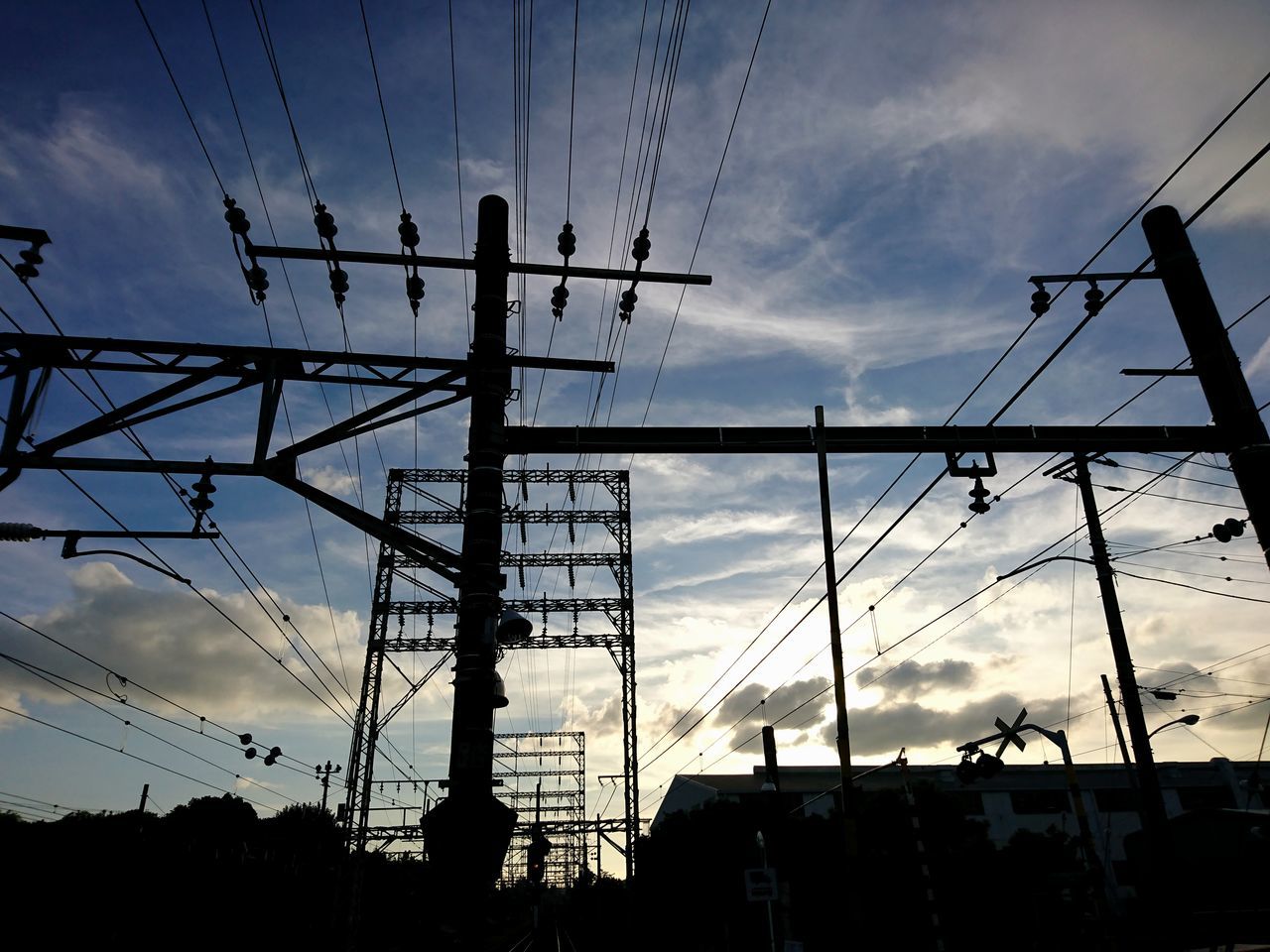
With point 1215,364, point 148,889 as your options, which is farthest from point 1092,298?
point 148,889

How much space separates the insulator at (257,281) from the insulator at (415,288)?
6.39 ft

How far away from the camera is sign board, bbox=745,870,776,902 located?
47.1 ft

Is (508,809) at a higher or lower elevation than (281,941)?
higher

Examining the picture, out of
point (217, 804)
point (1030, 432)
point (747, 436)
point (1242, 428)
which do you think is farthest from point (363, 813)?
point (217, 804)

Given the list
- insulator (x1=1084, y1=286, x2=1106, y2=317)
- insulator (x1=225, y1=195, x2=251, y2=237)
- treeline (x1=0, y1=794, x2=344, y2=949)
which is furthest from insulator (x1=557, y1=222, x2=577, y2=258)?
treeline (x1=0, y1=794, x2=344, y2=949)

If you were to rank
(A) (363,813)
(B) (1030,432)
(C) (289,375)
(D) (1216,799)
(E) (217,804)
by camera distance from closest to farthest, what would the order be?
(C) (289,375) → (B) (1030,432) → (A) (363,813) → (D) (1216,799) → (E) (217,804)

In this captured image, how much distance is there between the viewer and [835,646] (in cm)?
1320

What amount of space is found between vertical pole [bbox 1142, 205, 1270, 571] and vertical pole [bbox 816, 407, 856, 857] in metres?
6.28

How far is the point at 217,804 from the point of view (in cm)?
7338

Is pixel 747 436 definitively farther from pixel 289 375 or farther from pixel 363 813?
pixel 363 813

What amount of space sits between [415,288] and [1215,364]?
43.2ft

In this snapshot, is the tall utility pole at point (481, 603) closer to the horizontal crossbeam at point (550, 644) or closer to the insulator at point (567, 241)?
the insulator at point (567, 241)

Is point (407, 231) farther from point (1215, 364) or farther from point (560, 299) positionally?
point (1215, 364)

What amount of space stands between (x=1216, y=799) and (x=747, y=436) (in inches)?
3104
